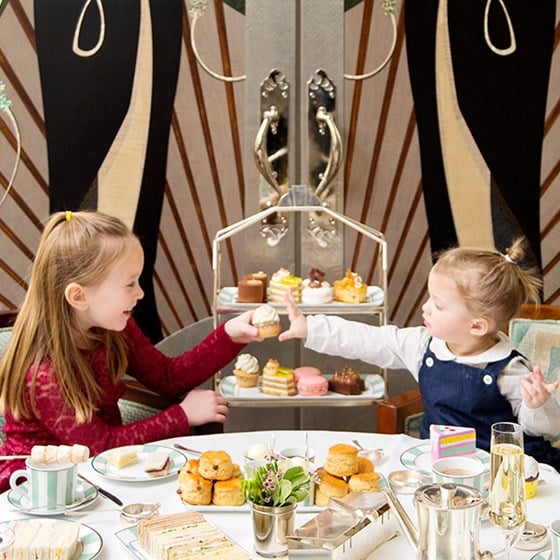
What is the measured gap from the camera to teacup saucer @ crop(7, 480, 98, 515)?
1686 mm

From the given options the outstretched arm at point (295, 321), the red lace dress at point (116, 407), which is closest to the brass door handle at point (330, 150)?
the outstretched arm at point (295, 321)

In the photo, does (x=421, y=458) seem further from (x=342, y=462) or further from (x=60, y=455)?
(x=60, y=455)

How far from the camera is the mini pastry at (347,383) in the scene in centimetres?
279

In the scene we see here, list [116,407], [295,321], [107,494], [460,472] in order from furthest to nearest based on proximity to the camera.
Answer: [295,321]
[116,407]
[107,494]
[460,472]

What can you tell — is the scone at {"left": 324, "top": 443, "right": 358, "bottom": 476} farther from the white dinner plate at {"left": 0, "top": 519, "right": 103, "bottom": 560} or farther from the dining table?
the white dinner plate at {"left": 0, "top": 519, "right": 103, "bottom": 560}

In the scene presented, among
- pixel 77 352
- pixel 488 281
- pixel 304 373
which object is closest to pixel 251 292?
pixel 304 373

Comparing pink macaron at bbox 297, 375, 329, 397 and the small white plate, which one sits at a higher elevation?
the small white plate

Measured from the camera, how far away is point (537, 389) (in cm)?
207

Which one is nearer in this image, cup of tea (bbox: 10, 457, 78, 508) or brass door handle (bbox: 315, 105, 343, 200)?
cup of tea (bbox: 10, 457, 78, 508)

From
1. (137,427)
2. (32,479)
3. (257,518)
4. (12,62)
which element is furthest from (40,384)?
(12,62)

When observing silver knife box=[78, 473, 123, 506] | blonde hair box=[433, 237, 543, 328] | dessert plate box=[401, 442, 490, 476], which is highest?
blonde hair box=[433, 237, 543, 328]

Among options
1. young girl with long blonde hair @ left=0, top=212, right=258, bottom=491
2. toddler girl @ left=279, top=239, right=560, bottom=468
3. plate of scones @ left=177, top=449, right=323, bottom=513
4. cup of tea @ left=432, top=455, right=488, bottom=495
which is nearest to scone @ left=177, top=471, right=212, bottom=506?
plate of scones @ left=177, top=449, right=323, bottom=513

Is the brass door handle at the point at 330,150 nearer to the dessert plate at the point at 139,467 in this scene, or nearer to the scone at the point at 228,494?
the dessert plate at the point at 139,467

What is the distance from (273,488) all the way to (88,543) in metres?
0.36
